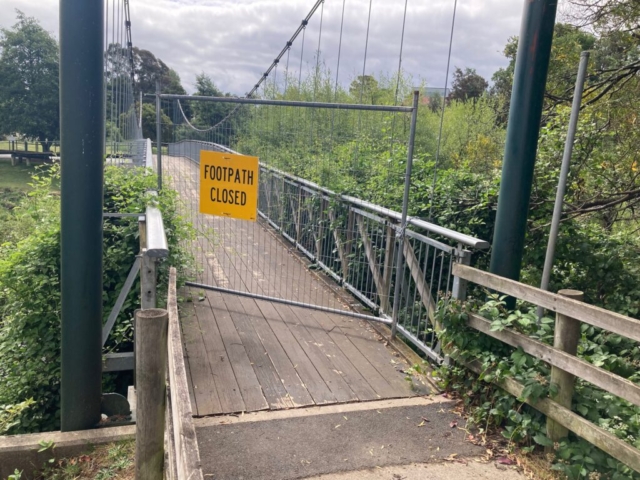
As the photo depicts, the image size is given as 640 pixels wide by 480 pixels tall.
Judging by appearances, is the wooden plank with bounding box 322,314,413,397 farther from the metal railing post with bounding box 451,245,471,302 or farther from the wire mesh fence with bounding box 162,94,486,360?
the metal railing post with bounding box 451,245,471,302

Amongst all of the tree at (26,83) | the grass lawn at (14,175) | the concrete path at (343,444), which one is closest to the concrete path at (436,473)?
the concrete path at (343,444)

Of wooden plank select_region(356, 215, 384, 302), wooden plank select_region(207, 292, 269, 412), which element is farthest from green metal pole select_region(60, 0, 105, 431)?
wooden plank select_region(356, 215, 384, 302)

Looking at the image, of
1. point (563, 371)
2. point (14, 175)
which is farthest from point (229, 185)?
point (14, 175)

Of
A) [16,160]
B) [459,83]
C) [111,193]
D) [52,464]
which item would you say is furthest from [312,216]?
[16,160]

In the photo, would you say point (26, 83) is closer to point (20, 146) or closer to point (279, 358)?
point (20, 146)

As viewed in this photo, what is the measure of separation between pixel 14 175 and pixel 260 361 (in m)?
45.8

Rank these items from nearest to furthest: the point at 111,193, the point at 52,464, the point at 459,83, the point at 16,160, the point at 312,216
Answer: the point at 52,464 → the point at 111,193 → the point at 312,216 → the point at 459,83 → the point at 16,160

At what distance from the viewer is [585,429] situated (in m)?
2.43

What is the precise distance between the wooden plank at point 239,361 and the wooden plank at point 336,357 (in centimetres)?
59

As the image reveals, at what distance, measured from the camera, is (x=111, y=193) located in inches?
163

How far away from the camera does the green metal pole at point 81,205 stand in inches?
99.2

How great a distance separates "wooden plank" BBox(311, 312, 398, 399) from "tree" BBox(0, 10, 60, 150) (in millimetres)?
48725

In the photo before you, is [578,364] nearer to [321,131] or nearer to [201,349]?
[201,349]

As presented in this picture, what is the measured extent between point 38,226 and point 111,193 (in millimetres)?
599
